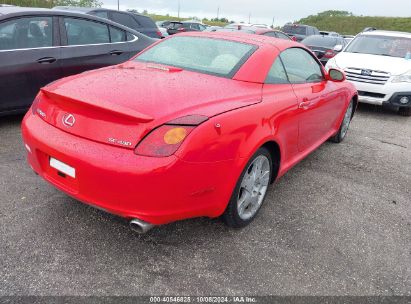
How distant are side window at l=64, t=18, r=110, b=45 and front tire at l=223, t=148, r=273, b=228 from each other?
3421mm

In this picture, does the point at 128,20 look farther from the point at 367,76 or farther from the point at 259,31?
the point at 367,76

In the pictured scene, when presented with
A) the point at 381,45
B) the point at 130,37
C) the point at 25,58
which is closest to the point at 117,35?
the point at 130,37

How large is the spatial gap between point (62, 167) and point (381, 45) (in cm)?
769

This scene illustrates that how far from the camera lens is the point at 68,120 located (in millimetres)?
2449

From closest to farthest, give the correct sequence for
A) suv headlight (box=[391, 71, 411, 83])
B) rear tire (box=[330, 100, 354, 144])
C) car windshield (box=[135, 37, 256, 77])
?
1. car windshield (box=[135, 37, 256, 77])
2. rear tire (box=[330, 100, 354, 144])
3. suv headlight (box=[391, 71, 411, 83])

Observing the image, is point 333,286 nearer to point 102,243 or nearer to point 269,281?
point 269,281

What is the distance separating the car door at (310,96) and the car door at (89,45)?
114 inches

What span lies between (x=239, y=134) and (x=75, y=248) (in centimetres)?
134

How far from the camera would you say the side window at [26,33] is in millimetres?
4453

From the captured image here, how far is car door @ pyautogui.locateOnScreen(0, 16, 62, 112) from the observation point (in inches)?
175

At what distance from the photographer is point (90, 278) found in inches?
90.5

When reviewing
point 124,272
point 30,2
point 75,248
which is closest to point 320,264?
point 124,272

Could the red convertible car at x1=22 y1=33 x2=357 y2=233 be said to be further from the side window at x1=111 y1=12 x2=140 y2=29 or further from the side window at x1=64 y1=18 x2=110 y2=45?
the side window at x1=111 y1=12 x2=140 y2=29

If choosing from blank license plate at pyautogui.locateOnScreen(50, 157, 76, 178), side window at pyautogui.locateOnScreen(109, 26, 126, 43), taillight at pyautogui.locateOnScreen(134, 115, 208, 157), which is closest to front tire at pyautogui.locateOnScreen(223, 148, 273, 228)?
taillight at pyautogui.locateOnScreen(134, 115, 208, 157)
